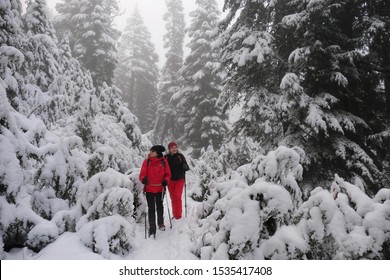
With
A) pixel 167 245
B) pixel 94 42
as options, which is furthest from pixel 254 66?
pixel 94 42

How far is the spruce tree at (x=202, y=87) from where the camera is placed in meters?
22.2

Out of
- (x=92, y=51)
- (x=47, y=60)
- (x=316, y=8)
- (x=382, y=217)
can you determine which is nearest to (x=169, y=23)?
(x=92, y=51)

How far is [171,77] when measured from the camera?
30.5 m

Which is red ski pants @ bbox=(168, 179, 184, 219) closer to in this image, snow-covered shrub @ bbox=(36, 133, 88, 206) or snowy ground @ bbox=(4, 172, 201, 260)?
snowy ground @ bbox=(4, 172, 201, 260)

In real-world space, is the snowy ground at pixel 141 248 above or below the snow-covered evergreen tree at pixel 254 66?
below

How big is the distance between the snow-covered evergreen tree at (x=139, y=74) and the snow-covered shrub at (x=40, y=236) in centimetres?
2834

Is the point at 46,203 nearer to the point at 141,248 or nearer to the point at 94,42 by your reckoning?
the point at 141,248

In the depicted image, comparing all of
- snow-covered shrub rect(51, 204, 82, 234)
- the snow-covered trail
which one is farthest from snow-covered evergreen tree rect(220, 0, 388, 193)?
snow-covered shrub rect(51, 204, 82, 234)

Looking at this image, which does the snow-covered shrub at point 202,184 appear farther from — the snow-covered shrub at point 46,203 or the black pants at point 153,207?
the snow-covered shrub at point 46,203

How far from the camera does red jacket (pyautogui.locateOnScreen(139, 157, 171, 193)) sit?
6438 mm

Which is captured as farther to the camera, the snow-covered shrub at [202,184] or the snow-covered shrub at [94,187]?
the snow-covered shrub at [202,184]

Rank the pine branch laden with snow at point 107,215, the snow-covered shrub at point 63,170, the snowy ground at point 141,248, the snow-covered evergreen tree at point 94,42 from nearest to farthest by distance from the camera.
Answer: the snowy ground at point 141,248 → the pine branch laden with snow at point 107,215 → the snow-covered shrub at point 63,170 → the snow-covered evergreen tree at point 94,42

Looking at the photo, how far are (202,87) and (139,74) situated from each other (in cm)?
1470

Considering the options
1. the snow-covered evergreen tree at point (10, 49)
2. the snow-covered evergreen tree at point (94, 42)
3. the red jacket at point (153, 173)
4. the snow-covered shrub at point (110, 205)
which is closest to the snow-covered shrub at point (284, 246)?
the snow-covered shrub at point (110, 205)
